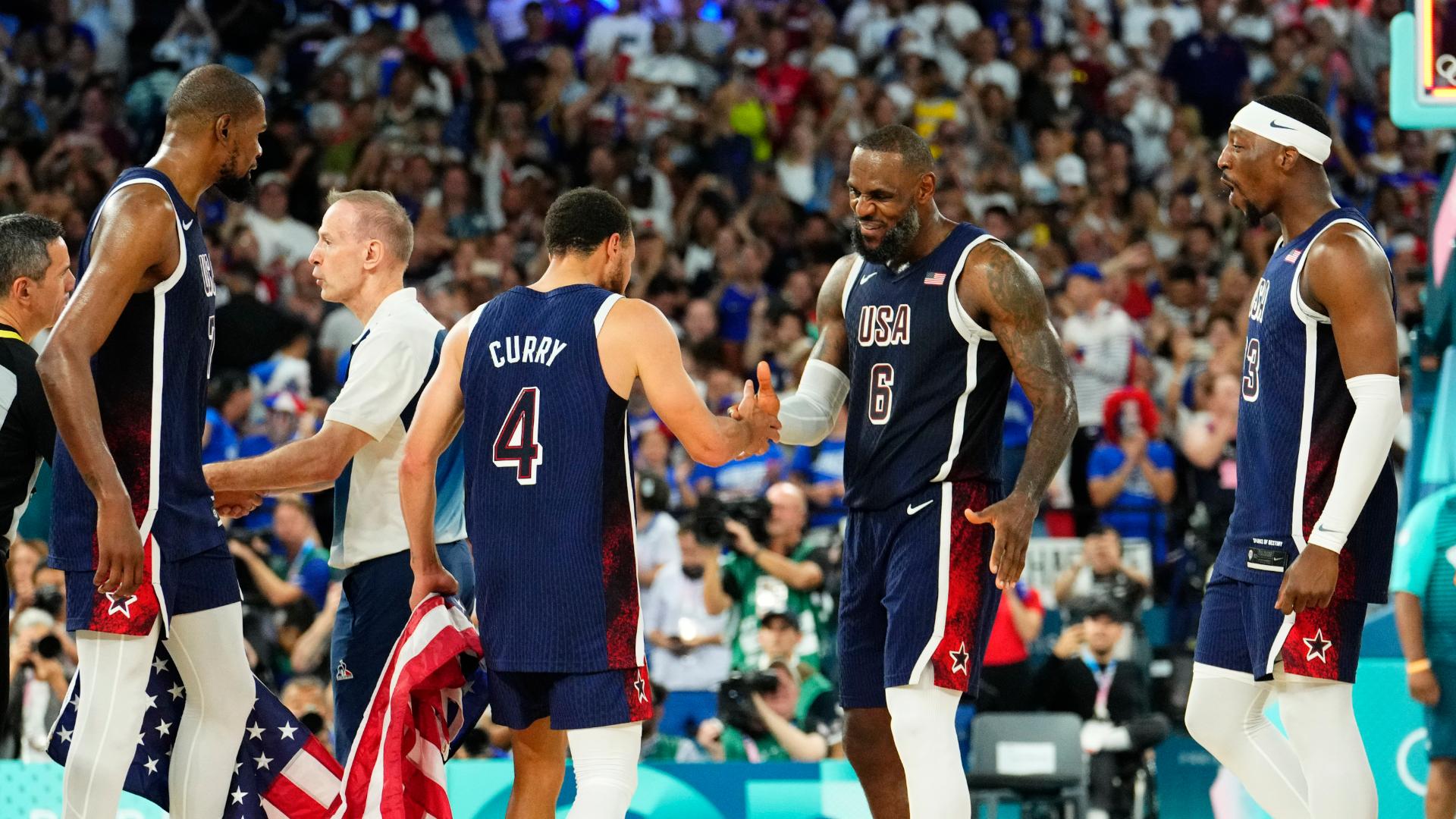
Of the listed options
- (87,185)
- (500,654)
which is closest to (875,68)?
(87,185)

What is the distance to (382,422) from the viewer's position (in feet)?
18.5

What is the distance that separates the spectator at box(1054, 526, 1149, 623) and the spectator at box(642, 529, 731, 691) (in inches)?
79.3

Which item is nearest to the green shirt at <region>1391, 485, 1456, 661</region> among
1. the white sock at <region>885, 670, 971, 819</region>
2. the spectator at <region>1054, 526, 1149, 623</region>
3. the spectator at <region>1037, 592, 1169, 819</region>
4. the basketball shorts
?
the basketball shorts

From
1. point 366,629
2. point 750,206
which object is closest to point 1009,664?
point 366,629

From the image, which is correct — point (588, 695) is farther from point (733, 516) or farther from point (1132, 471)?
point (1132, 471)

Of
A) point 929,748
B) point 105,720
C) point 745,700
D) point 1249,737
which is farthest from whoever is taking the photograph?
point 745,700

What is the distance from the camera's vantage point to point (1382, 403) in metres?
4.87

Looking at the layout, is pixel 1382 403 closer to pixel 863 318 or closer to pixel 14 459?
pixel 863 318

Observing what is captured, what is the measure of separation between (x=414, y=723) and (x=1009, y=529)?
1.92 meters

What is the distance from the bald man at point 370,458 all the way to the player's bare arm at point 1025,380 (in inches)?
69.5

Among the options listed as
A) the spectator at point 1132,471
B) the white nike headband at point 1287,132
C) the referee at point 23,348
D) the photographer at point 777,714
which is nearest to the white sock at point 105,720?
the referee at point 23,348

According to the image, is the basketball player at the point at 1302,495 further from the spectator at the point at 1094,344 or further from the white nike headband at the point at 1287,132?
the spectator at the point at 1094,344

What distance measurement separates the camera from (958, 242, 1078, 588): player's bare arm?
516cm

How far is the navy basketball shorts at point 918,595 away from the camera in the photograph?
5.20 m
